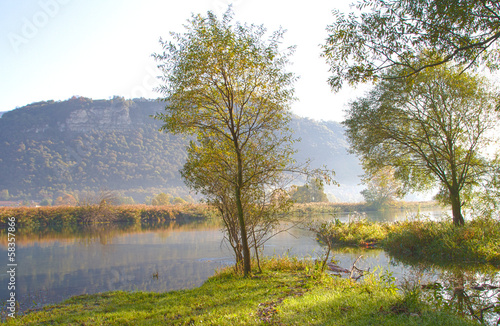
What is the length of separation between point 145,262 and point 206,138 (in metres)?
9.10

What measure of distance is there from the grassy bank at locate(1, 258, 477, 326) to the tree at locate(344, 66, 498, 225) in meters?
Result: 9.59

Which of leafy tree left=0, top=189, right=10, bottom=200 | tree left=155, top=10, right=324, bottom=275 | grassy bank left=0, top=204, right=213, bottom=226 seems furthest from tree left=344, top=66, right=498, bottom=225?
leafy tree left=0, top=189, right=10, bottom=200

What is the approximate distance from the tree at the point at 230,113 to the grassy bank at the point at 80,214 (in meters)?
25.4

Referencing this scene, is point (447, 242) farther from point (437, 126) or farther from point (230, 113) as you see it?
point (230, 113)

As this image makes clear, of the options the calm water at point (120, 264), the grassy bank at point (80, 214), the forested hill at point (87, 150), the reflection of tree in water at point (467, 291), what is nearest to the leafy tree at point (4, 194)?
the forested hill at point (87, 150)

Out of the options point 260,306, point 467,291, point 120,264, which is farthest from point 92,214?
point 467,291

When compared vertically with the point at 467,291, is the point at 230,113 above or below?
above

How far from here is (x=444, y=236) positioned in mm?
14969

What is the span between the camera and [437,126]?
16344mm

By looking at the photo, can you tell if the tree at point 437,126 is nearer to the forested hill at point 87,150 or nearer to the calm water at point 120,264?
the calm water at point 120,264

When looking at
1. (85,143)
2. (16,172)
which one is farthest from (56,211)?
(85,143)

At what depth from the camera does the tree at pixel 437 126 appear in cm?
1603

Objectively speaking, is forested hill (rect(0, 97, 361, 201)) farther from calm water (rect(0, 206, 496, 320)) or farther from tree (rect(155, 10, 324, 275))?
tree (rect(155, 10, 324, 275))

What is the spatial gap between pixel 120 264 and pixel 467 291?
13662mm
